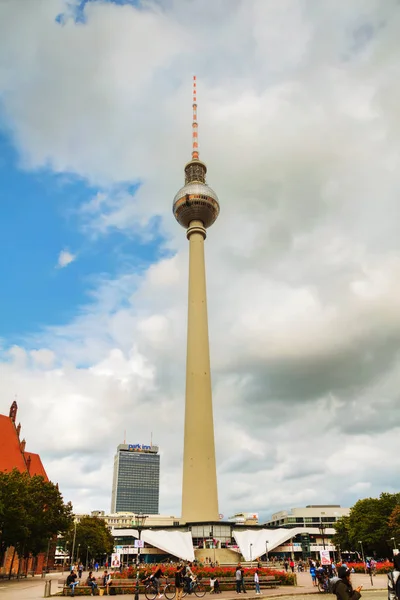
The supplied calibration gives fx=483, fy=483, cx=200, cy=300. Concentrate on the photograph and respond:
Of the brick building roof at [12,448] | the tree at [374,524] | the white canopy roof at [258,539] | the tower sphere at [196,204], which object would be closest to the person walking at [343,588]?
Answer: the white canopy roof at [258,539]

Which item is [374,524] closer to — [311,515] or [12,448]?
[12,448]

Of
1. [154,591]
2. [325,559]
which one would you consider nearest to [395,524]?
[325,559]

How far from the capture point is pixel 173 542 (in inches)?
2842

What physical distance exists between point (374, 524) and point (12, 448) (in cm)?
6198

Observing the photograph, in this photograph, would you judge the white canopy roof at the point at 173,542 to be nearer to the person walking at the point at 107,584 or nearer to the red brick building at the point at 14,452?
the red brick building at the point at 14,452

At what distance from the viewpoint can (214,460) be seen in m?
84.5

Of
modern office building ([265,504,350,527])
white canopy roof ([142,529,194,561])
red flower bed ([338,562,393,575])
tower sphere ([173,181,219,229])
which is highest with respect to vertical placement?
tower sphere ([173,181,219,229])

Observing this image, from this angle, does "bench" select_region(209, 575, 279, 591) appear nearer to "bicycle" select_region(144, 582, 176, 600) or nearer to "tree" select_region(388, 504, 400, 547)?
"bicycle" select_region(144, 582, 176, 600)

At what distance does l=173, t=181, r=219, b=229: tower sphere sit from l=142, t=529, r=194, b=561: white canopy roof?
203ft

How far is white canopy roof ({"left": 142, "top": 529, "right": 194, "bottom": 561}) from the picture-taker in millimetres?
70562

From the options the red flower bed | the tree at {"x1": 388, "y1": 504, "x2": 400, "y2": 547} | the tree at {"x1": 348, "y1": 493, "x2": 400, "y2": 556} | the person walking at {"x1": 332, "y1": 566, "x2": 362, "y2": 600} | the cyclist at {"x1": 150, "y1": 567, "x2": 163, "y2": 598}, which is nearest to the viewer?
the person walking at {"x1": 332, "y1": 566, "x2": 362, "y2": 600}

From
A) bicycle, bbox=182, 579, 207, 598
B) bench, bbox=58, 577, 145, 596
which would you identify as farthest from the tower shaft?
bicycle, bbox=182, 579, 207, 598

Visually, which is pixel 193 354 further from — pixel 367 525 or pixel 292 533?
pixel 367 525

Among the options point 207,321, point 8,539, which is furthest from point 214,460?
point 8,539
